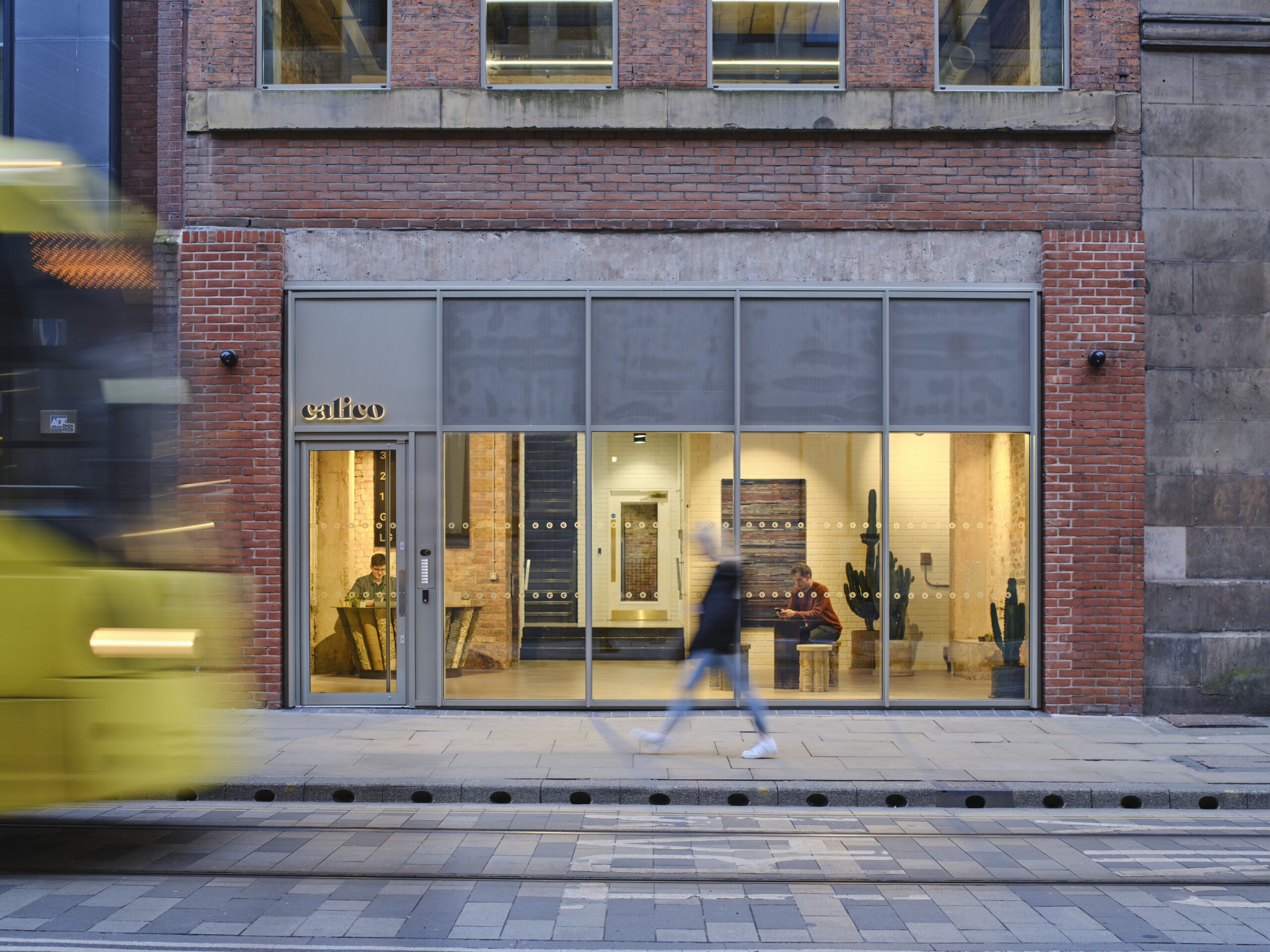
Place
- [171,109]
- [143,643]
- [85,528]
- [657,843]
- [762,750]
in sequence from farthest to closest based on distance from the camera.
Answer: [171,109]
[762,750]
[657,843]
[143,643]
[85,528]

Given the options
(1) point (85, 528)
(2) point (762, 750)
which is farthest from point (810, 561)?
(1) point (85, 528)

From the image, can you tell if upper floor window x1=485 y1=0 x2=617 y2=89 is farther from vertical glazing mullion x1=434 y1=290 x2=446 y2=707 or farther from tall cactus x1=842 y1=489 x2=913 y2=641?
tall cactus x1=842 y1=489 x2=913 y2=641

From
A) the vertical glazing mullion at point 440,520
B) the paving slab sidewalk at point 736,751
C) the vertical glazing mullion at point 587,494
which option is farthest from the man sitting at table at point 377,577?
the vertical glazing mullion at point 587,494

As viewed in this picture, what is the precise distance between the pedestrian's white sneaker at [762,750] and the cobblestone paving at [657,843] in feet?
3.33

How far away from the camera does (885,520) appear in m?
10.3

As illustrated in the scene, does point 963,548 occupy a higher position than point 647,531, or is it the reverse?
point 647,531

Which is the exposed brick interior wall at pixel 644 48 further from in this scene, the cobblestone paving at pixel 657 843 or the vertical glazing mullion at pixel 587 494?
the cobblestone paving at pixel 657 843

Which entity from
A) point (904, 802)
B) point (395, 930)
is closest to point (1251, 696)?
point (904, 802)

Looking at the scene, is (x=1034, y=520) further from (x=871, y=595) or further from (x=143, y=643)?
(x=143, y=643)

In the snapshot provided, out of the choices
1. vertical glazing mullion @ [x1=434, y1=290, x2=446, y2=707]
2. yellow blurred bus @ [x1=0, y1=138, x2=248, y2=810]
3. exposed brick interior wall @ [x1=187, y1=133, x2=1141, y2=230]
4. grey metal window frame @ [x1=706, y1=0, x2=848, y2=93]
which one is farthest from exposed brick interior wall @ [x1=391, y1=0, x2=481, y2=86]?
yellow blurred bus @ [x1=0, y1=138, x2=248, y2=810]

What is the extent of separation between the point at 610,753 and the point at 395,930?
3.66 meters

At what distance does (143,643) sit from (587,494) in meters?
5.38

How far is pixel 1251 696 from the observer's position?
10188 mm

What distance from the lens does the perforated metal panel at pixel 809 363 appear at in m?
10.3
